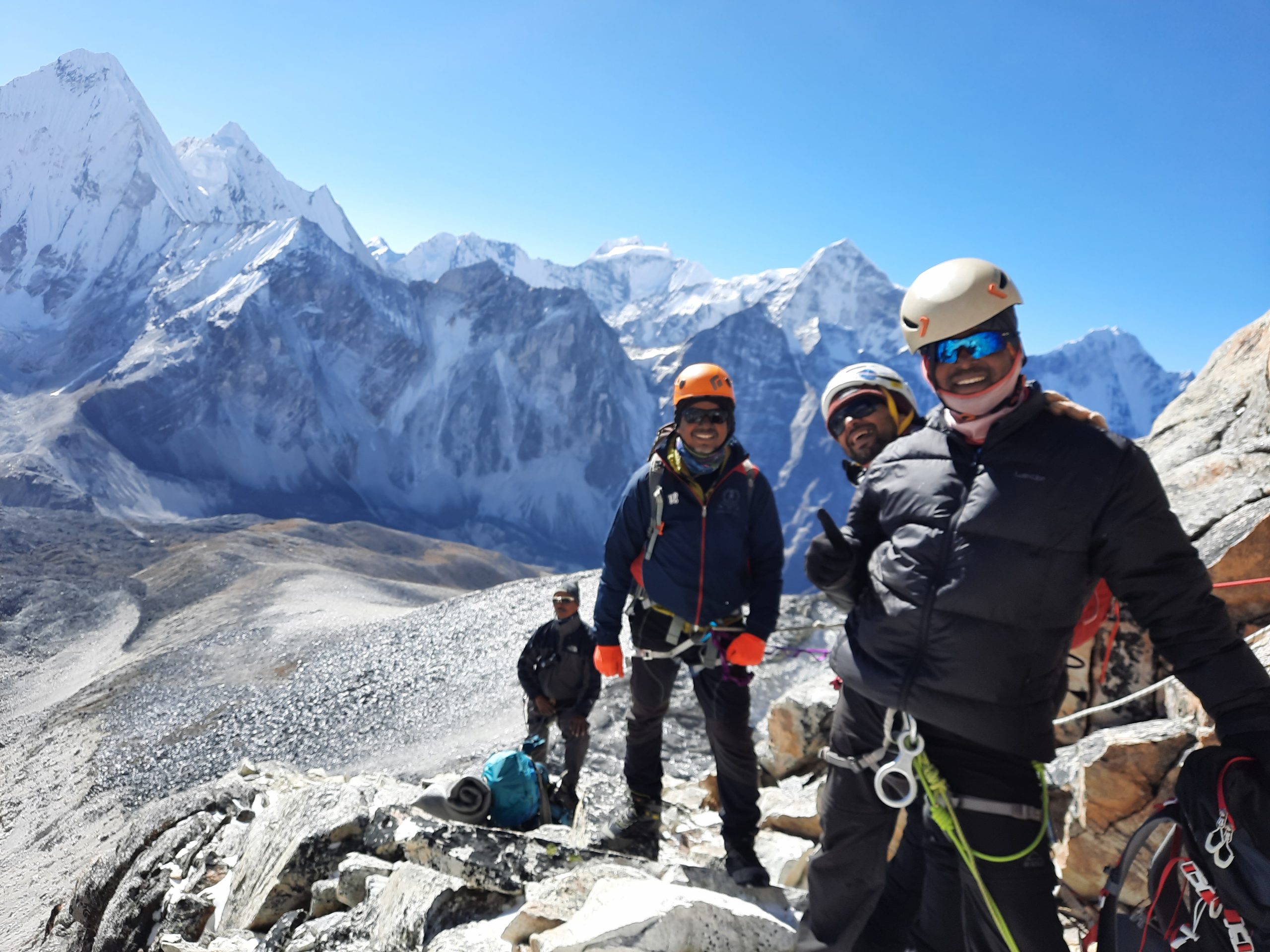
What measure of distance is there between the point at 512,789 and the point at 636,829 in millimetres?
1707

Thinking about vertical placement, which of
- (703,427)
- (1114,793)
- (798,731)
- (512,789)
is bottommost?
(798,731)

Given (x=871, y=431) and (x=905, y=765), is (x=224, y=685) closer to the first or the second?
(x=871, y=431)

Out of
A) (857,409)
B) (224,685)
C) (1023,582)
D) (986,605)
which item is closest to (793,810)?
(857,409)

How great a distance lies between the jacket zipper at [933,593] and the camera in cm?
306

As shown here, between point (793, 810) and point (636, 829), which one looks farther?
point (793, 810)

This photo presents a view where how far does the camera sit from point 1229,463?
630 centimetres

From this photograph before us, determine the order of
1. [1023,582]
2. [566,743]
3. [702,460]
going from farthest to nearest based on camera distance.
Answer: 1. [566,743]
2. [702,460]
3. [1023,582]

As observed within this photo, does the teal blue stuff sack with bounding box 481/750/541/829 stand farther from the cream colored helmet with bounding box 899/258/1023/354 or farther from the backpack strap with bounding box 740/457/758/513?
the cream colored helmet with bounding box 899/258/1023/354

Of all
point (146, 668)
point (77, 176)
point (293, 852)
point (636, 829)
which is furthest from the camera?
point (77, 176)

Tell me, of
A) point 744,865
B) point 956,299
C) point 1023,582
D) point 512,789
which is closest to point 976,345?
point 956,299

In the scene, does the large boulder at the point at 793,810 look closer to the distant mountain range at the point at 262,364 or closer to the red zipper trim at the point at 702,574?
the red zipper trim at the point at 702,574

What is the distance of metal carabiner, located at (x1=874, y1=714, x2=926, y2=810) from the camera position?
10.3ft

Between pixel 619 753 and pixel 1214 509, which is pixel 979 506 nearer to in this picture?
pixel 1214 509

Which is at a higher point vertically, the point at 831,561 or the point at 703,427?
the point at 703,427
